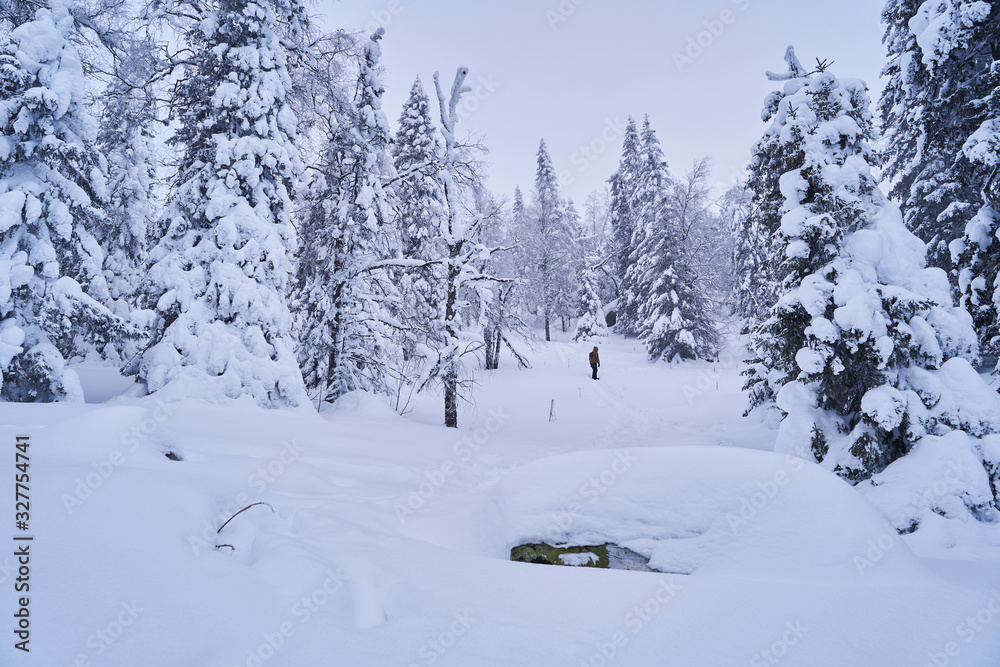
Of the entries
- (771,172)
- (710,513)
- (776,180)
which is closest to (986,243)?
(776,180)

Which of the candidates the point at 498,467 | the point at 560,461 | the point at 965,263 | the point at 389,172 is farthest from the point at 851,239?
the point at 389,172

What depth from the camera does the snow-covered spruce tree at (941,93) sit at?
7.89 metres

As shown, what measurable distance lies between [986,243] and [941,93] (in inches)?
130

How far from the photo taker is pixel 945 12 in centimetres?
798

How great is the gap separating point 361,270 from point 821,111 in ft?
32.0

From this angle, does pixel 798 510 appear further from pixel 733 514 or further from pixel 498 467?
pixel 498 467

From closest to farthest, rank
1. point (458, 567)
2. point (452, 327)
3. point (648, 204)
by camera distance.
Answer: point (458, 567) < point (452, 327) < point (648, 204)

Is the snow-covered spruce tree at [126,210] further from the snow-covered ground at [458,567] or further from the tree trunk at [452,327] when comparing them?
the snow-covered ground at [458,567]

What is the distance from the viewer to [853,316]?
5930mm

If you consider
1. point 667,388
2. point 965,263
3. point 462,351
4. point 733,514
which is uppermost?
point 965,263

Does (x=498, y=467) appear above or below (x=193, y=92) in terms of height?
below

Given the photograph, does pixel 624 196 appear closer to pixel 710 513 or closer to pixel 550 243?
pixel 550 243

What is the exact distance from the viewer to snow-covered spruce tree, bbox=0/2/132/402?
6250 millimetres

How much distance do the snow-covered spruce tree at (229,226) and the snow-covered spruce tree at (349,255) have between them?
1.92m
